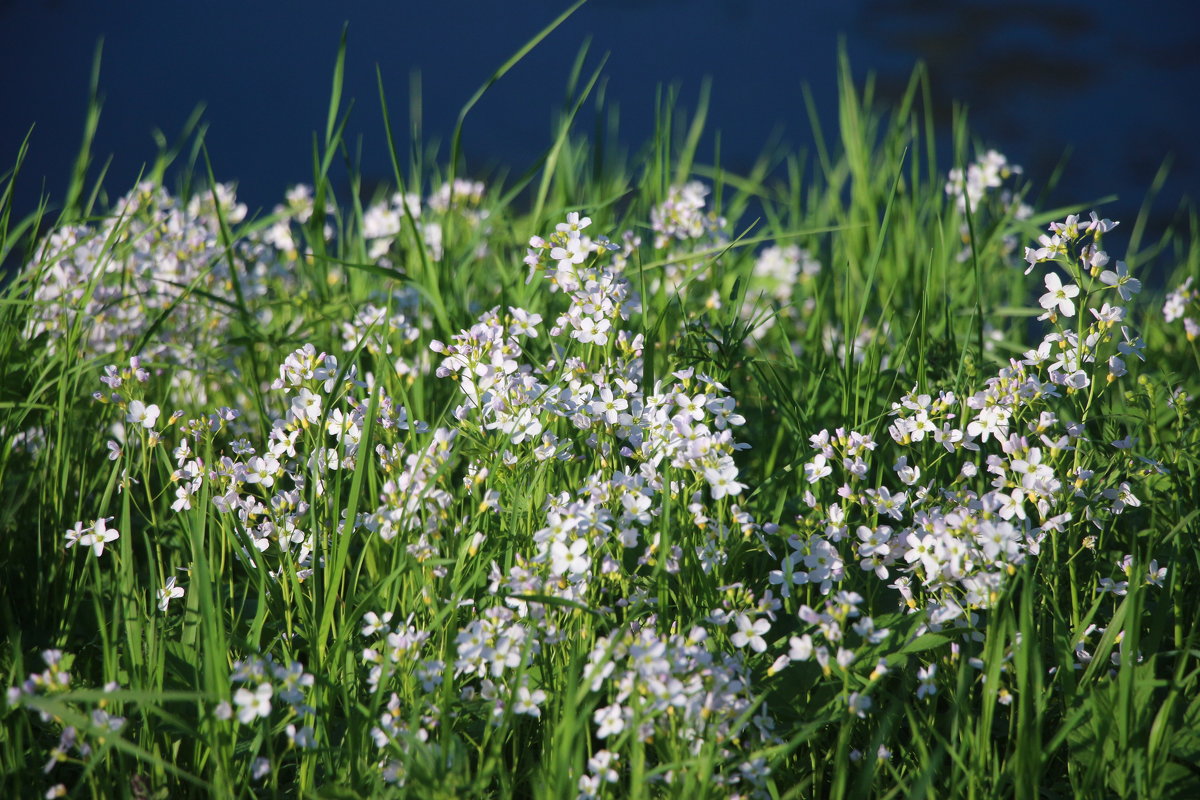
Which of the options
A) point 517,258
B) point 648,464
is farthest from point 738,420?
point 517,258

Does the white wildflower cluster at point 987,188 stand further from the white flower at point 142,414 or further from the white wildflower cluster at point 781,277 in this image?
the white flower at point 142,414

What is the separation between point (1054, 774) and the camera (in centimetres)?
201

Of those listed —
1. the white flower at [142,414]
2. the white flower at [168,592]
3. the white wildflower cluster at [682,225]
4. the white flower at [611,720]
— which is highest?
the white wildflower cluster at [682,225]

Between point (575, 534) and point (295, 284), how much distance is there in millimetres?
2980

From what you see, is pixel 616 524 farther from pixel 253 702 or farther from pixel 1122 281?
pixel 1122 281

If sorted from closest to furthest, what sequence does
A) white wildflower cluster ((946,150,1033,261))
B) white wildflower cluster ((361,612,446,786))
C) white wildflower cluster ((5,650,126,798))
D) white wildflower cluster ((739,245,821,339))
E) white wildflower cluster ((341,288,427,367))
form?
white wildflower cluster ((5,650,126,798)) → white wildflower cluster ((361,612,446,786)) → white wildflower cluster ((341,288,427,367)) → white wildflower cluster ((946,150,1033,261)) → white wildflower cluster ((739,245,821,339))

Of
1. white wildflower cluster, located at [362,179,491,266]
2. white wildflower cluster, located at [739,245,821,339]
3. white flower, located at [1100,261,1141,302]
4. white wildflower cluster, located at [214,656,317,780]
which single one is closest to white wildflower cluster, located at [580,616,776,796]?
white wildflower cluster, located at [214,656,317,780]

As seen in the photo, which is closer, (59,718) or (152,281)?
(59,718)

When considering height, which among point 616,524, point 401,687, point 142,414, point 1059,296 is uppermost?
point 1059,296

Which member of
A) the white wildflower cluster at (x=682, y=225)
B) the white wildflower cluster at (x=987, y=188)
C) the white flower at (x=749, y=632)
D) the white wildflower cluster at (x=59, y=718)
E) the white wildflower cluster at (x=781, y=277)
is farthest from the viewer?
the white wildflower cluster at (x=781, y=277)

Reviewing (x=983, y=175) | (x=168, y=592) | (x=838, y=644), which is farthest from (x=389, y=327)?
(x=983, y=175)

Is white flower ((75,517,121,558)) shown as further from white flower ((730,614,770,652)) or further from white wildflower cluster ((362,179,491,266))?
white wildflower cluster ((362,179,491,266))

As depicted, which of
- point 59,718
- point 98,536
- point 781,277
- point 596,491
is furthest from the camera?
point 781,277

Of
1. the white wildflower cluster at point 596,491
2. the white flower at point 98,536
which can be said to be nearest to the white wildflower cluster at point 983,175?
the white wildflower cluster at point 596,491
